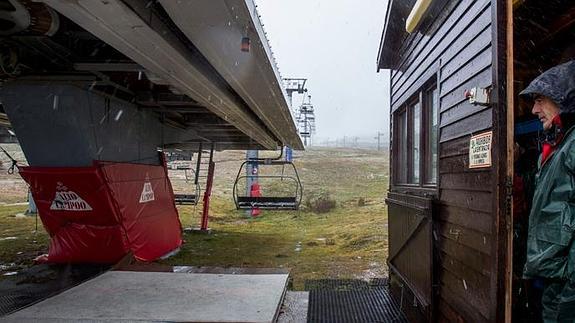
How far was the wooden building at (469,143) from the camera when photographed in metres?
2.10

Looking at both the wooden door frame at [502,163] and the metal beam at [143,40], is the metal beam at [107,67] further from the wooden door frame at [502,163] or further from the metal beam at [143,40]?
the wooden door frame at [502,163]

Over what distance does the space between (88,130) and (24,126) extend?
0.69 metres

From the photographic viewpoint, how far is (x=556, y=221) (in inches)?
67.4

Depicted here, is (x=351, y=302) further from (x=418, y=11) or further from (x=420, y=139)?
(x=418, y=11)

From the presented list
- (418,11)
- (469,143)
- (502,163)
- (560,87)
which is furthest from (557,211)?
(418,11)

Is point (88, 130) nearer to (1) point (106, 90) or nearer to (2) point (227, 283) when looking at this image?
(1) point (106, 90)

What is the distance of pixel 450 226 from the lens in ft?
10.0

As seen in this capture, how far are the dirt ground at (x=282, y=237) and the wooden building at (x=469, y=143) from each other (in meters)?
2.65

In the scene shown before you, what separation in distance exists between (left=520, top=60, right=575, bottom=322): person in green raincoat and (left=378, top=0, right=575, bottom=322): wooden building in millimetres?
206

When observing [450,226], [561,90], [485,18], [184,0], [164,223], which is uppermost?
[184,0]

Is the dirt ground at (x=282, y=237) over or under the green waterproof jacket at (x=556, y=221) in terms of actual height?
under

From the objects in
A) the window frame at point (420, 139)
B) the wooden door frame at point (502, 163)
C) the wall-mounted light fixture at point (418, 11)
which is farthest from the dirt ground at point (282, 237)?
the wooden door frame at point (502, 163)

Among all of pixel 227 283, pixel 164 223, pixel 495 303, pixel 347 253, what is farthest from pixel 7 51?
pixel 347 253

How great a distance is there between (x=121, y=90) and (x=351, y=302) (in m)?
4.02
